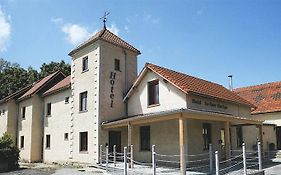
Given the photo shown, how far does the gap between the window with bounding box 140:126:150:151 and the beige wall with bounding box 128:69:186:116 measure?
112 centimetres

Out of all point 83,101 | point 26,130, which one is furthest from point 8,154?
point 26,130

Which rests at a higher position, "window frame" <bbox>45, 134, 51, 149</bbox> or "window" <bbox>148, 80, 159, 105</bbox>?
"window" <bbox>148, 80, 159, 105</bbox>

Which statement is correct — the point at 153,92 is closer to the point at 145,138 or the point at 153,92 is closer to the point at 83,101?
the point at 145,138

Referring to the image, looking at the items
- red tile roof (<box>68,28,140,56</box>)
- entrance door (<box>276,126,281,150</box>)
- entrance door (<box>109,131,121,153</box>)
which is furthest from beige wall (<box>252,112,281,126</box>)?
entrance door (<box>109,131,121,153</box>)

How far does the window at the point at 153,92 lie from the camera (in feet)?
64.6

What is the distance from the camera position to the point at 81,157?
68.4ft

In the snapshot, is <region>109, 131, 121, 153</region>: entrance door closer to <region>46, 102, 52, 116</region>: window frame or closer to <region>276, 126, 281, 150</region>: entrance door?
<region>46, 102, 52, 116</region>: window frame

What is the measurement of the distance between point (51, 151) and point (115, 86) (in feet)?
26.7

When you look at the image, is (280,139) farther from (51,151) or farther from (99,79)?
(51,151)

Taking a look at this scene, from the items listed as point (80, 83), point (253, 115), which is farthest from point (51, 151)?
point (253, 115)

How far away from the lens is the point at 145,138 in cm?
1964

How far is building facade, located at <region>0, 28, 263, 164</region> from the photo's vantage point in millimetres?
17938

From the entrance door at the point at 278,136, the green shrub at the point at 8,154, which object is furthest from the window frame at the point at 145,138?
the entrance door at the point at 278,136

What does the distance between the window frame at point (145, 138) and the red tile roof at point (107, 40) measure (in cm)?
642
